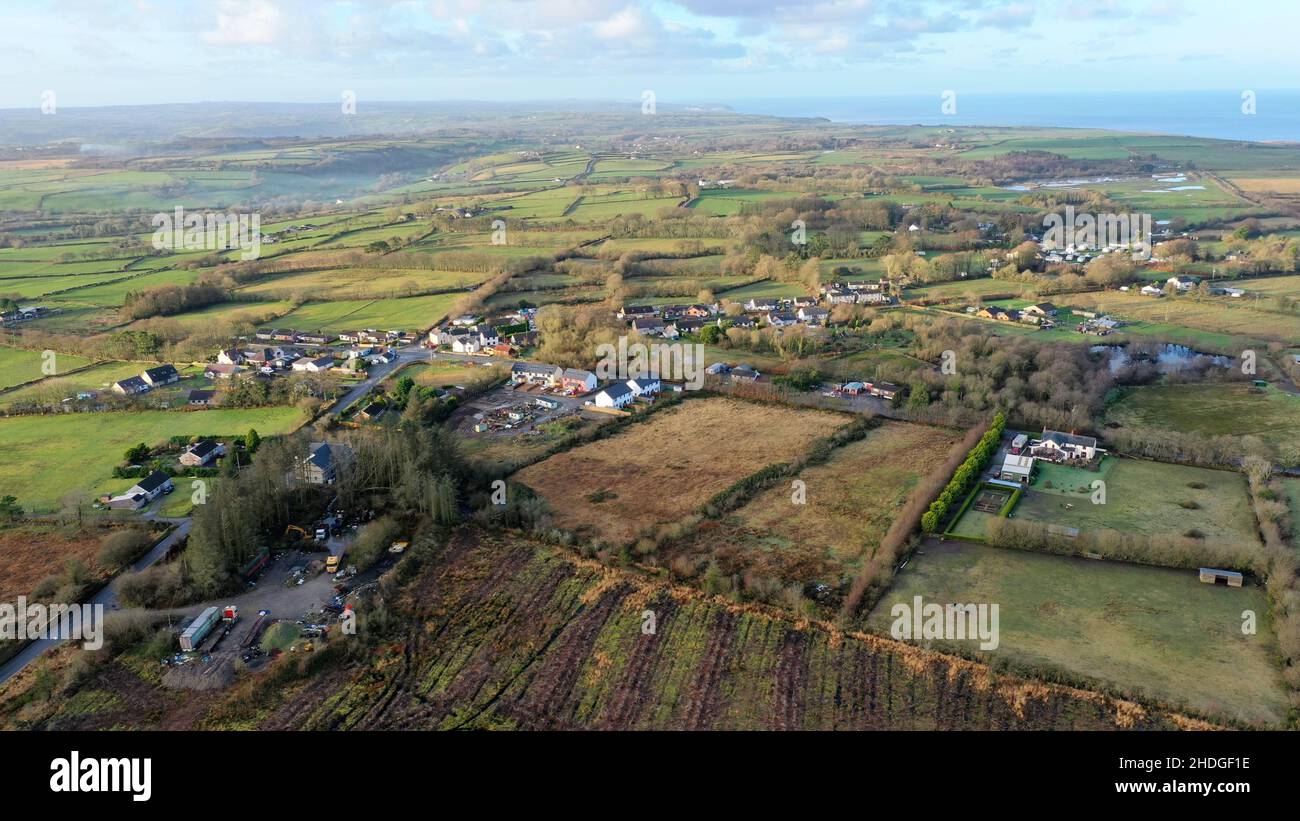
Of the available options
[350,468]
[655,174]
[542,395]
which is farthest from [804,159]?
[350,468]

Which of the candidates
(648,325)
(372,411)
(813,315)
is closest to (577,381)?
(372,411)

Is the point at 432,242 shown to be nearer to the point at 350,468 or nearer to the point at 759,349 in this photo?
the point at 759,349

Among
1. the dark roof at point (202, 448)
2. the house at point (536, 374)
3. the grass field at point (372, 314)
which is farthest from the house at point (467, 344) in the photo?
the dark roof at point (202, 448)

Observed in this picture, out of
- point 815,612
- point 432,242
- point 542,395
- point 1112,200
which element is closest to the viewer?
point 815,612

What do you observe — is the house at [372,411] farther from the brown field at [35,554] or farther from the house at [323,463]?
the brown field at [35,554]

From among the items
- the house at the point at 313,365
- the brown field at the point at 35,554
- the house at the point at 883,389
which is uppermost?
the house at the point at 313,365

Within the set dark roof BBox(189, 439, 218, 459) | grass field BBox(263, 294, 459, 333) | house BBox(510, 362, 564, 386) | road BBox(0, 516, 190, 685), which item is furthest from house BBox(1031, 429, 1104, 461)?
grass field BBox(263, 294, 459, 333)
